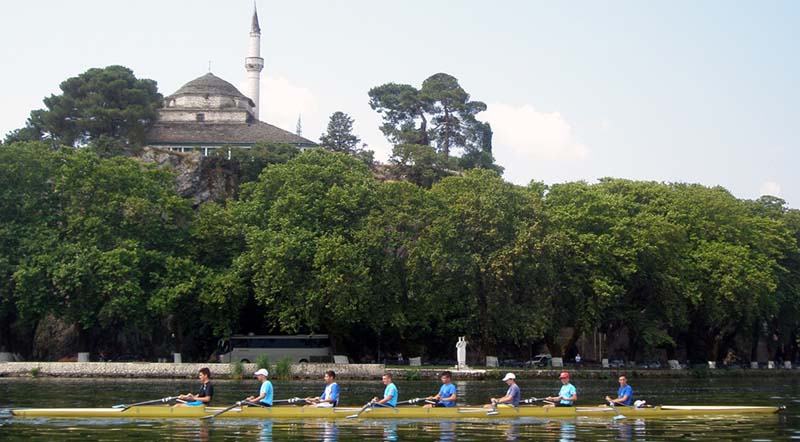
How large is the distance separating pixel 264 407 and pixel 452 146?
71.8 metres

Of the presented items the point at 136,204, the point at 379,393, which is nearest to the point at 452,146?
the point at 136,204

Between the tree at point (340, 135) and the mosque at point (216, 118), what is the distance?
6037 mm

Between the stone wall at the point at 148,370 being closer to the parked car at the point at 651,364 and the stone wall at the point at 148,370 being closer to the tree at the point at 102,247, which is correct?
the tree at the point at 102,247

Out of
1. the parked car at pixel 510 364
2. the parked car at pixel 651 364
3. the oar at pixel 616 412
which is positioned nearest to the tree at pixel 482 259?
the parked car at pixel 510 364

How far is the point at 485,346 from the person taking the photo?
68.3m

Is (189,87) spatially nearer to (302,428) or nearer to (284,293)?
(284,293)

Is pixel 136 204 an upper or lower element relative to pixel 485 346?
upper

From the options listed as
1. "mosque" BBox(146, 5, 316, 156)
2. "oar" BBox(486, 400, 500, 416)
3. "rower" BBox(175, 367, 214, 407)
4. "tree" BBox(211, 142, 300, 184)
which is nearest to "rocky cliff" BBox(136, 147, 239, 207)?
"tree" BBox(211, 142, 300, 184)

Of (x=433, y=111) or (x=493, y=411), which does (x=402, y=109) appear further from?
(x=493, y=411)

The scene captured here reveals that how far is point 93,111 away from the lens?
87.9 metres

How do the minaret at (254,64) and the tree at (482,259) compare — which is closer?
the tree at (482,259)

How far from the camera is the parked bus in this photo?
228 ft

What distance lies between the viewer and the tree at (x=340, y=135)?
10762cm

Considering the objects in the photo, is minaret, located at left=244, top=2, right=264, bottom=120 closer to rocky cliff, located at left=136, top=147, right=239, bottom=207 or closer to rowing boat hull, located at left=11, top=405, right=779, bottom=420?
rocky cliff, located at left=136, top=147, right=239, bottom=207
